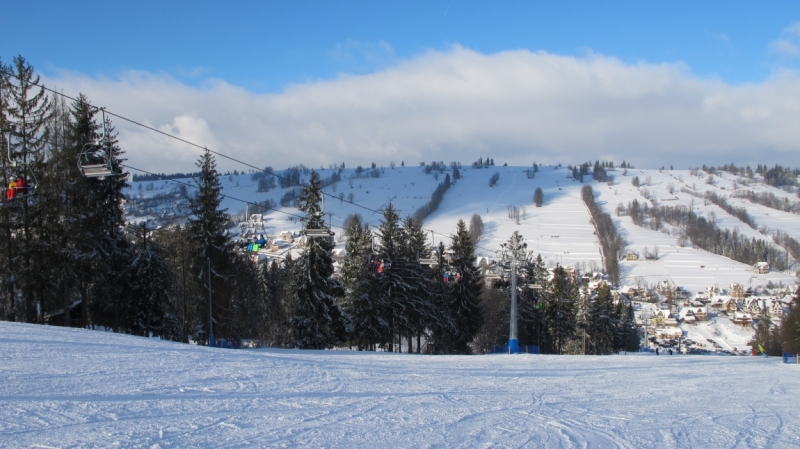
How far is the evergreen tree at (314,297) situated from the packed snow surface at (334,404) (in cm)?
1978

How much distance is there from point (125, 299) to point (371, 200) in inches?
6527

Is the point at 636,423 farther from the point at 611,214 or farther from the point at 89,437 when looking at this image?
the point at 611,214

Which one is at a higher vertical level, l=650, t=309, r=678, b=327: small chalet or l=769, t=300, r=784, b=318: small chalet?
l=769, t=300, r=784, b=318: small chalet

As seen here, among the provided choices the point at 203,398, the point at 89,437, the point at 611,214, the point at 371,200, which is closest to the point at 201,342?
the point at 203,398

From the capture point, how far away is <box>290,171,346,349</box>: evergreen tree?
121 feet

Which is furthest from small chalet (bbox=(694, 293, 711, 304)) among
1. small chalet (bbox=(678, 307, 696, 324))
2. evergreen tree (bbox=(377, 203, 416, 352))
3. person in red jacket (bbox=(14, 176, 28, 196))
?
person in red jacket (bbox=(14, 176, 28, 196))

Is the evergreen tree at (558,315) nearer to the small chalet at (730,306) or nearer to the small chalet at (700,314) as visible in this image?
the small chalet at (700,314)

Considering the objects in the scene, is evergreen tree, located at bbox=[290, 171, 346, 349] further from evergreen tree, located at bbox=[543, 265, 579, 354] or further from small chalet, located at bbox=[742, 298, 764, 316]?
small chalet, located at bbox=[742, 298, 764, 316]

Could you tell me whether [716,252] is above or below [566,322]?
above

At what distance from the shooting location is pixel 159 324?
34.8m

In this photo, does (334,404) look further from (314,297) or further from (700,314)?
(700,314)

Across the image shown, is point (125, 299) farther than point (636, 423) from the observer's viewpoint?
Yes

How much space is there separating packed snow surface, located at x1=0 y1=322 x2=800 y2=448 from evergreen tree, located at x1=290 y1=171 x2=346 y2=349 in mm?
19780

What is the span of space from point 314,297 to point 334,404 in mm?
27159
